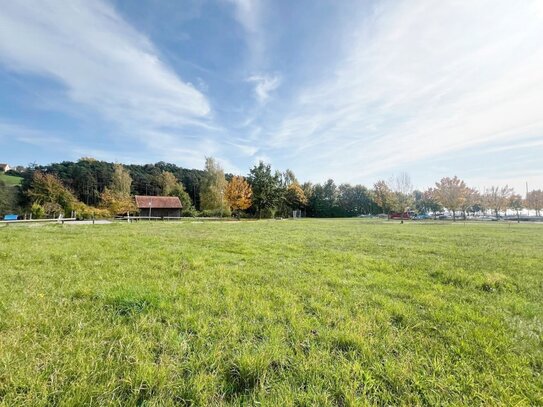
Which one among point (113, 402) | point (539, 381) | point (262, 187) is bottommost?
point (539, 381)

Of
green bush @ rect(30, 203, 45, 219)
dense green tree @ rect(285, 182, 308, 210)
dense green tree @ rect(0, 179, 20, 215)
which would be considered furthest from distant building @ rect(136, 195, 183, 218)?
dense green tree @ rect(285, 182, 308, 210)

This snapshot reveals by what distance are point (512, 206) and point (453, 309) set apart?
9238 centimetres

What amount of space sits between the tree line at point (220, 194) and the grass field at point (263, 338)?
3963 centimetres

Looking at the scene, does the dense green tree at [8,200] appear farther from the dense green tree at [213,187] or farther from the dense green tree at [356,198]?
the dense green tree at [356,198]

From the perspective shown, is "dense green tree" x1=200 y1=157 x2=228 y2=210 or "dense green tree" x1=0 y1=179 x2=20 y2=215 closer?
"dense green tree" x1=0 y1=179 x2=20 y2=215

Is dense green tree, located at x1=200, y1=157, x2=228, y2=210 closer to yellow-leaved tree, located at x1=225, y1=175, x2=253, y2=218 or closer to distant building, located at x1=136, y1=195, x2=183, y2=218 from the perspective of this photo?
yellow-leaved tree, located at x1=225, y1=175, x2=253, y2=218

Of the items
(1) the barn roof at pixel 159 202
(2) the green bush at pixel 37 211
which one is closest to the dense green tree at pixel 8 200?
(2) the green bush at pixel 37 211

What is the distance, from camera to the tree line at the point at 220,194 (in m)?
39.5

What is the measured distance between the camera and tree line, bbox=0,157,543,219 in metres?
39.5

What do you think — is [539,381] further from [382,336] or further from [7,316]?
[7,316]

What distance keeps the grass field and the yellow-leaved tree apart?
48430 millimetres

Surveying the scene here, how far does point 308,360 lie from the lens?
279cm

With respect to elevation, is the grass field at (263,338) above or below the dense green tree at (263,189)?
below

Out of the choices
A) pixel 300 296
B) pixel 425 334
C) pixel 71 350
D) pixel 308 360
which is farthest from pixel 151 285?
pixel 425 334
